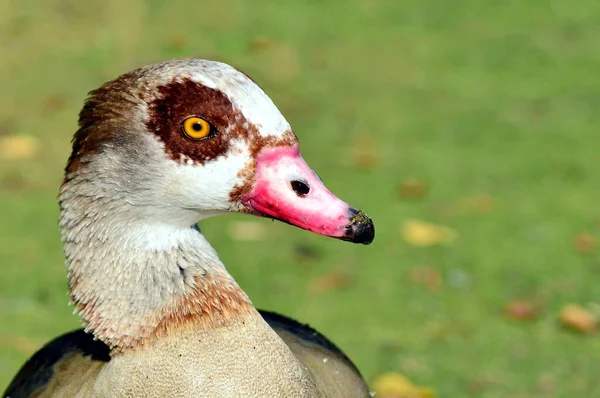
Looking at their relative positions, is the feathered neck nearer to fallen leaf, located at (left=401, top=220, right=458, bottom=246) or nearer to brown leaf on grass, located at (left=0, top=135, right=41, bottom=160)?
fallen leaf, located at (left=401, top=220, right=458, bottom=246)

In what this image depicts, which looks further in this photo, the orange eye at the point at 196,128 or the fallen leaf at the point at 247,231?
the fallen leaf at the point at 247,231

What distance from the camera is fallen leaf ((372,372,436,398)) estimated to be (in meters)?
3.48

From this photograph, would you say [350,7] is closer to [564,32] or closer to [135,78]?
[564,32]

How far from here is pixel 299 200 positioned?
2.03 m

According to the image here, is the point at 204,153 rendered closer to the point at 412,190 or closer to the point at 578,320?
the point at 578,320

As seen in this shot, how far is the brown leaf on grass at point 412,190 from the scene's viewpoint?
4.77 m

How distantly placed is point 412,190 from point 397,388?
4.92 ft

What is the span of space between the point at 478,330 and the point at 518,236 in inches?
30.5

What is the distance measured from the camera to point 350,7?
6961mm

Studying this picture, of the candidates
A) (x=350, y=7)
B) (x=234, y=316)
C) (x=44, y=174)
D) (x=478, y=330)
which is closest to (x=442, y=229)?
(x=478, y=330)

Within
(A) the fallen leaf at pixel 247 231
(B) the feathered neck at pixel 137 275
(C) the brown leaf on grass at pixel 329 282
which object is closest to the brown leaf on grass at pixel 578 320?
(C) the brown leaf on grass at pixel 329 282

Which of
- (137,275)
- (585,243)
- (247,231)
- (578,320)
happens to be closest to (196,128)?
(137,275)

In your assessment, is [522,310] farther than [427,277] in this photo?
No

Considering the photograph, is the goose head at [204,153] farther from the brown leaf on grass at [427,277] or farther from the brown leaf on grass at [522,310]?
the brown leaf on grass at [427,277]
